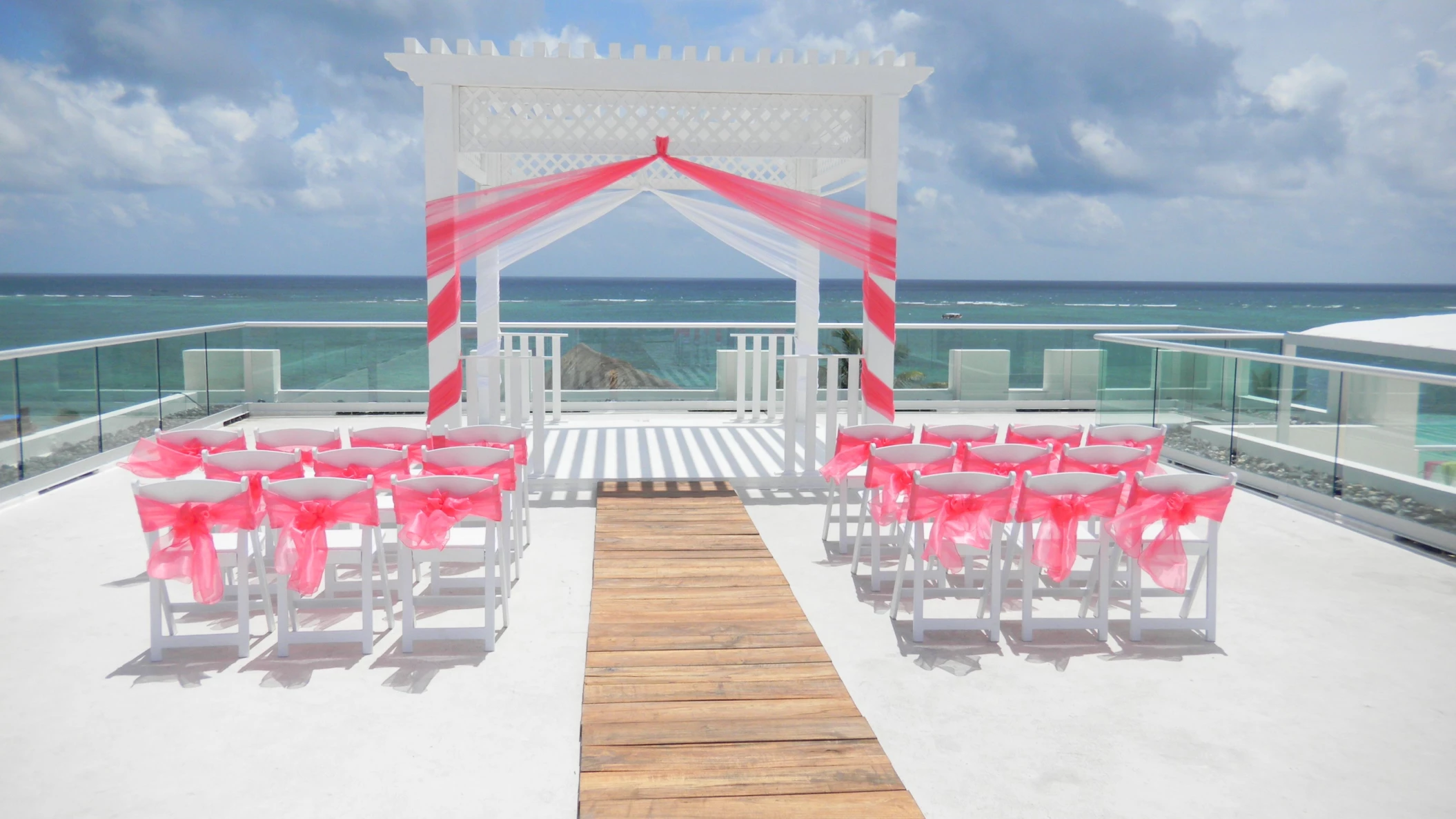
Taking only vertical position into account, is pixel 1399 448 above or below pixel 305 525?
above

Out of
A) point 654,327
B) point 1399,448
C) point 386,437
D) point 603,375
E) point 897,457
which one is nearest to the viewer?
point 897,457

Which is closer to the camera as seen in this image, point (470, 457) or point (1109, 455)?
point (470, 457)

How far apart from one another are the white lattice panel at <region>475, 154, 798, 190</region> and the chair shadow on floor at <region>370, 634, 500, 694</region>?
16.7 ft

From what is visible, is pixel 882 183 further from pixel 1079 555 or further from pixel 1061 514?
pixel 1061 514

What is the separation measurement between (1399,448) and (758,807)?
5.08 meters

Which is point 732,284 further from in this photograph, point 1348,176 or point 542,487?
point 542,487

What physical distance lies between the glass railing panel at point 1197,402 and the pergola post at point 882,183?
2.57 m

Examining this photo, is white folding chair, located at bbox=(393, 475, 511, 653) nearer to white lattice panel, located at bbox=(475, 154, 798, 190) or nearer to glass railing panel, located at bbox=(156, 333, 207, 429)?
white lattice panel, located at bbox=(475, 154, 798, 190)

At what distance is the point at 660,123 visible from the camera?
696 cm

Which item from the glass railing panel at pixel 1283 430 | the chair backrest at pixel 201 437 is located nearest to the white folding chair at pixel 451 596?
the chair backrest at pixel 201 437

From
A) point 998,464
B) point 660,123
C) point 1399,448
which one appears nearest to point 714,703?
point 998,464

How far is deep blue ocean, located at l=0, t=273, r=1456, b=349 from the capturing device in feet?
165

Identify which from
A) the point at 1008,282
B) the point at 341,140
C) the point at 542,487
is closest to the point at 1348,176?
the point at 1008,282

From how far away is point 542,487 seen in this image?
702 centimetres
